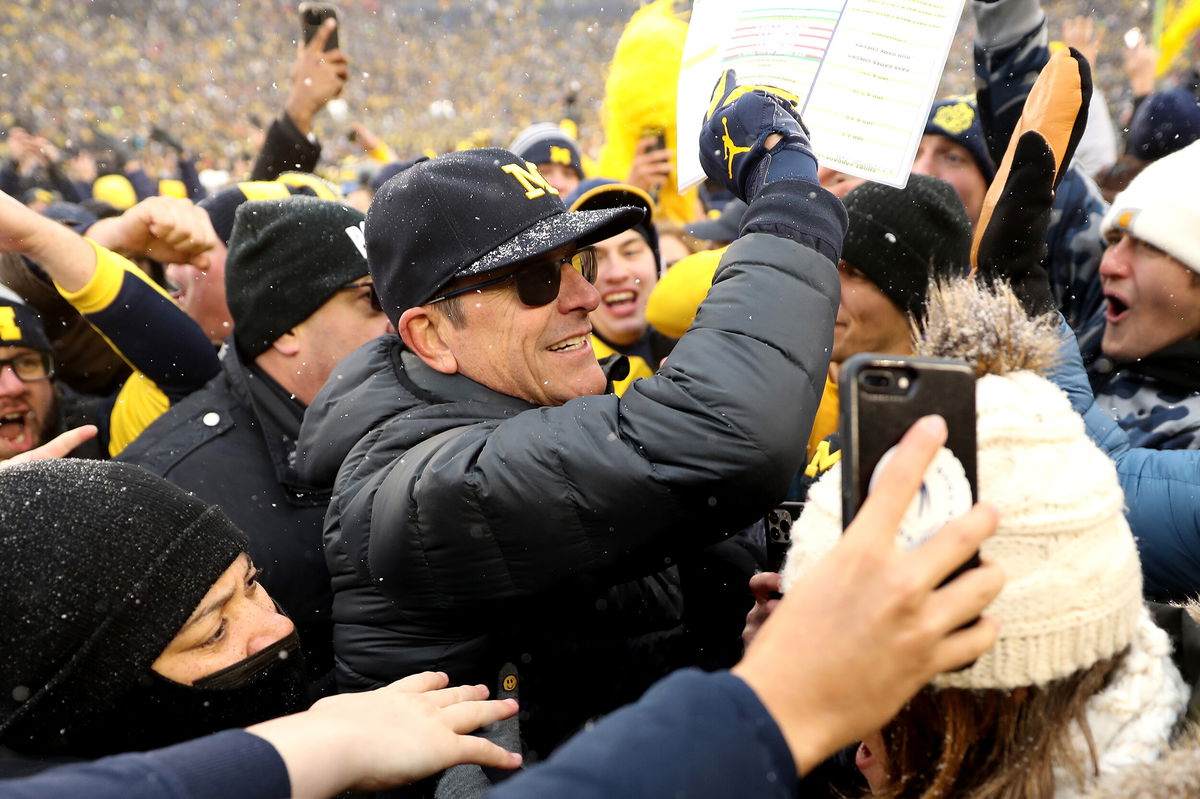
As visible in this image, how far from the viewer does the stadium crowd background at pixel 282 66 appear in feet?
85.5

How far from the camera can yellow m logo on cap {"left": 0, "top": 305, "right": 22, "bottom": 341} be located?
2953mm

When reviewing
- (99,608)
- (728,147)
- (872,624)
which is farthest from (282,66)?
(872,624)

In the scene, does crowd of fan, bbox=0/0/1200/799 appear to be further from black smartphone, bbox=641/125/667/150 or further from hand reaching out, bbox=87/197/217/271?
black smartphone, bbox=641/125/667/150

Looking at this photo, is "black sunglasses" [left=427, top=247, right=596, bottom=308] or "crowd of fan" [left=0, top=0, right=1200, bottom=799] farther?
"black sunglasses" [left=427, top=247, right=596, bottom=308]

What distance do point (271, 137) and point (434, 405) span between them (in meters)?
3.64

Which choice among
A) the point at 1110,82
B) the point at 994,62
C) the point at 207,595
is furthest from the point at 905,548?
the point at 1110,82

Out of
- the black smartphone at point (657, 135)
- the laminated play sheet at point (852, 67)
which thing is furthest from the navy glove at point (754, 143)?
the black smartphone at point (657, 135)

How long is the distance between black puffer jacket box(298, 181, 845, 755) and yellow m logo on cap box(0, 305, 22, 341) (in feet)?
6.79

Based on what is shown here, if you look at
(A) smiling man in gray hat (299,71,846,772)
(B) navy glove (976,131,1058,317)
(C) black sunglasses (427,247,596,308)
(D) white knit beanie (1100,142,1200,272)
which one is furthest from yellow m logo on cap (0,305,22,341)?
(D) white knit beanie (1100,142,1200,272)

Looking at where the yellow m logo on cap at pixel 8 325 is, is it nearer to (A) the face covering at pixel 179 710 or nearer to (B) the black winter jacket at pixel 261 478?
Answer: (B) the black winter jacket at pixel 261 478

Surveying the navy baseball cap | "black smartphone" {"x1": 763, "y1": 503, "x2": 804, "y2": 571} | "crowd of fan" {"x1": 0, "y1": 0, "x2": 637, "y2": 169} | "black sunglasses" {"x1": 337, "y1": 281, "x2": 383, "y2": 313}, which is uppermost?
the navy baseball cap

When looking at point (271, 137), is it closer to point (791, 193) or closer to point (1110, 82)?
point (791, 193)

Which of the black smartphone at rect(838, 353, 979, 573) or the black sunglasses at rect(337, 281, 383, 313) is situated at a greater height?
the black smartphone at rect(838, 353, 979, 573)

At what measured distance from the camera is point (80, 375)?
11.5 ft
